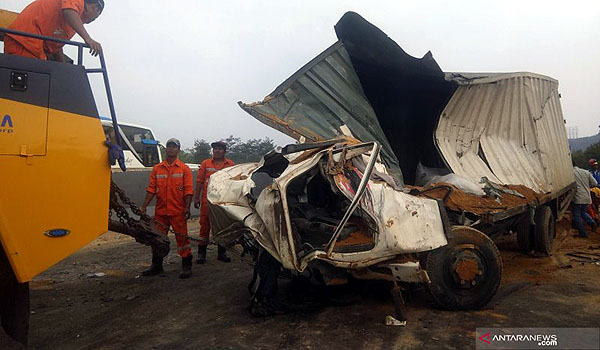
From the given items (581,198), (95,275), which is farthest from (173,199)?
(581,198)

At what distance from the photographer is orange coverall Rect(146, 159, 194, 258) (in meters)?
4.91

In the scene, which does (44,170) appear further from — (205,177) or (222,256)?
(222,256)

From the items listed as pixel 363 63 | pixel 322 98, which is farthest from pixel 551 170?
pixel 322 98

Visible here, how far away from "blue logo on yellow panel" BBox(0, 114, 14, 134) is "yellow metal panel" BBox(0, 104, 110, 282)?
4.5 inches

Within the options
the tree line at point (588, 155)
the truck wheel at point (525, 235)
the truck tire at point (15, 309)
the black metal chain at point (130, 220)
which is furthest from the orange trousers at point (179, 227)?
the tree line at point (588, 155)

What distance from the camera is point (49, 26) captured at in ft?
9.48

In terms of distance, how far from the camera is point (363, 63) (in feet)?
17.4

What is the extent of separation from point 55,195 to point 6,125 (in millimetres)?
494

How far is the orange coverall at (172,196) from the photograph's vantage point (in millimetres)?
4914

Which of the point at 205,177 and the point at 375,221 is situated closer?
the point at 375,221

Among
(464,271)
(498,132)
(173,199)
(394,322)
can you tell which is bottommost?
(394,322)

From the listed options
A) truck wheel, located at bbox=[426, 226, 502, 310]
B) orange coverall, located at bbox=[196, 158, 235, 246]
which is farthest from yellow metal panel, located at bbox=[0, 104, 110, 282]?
orange coverall, located at bbox=[196, 158, 235, 246]

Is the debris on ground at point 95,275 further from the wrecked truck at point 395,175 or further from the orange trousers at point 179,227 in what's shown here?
the wrecked truck at point 395,175

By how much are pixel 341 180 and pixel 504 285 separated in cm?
252
